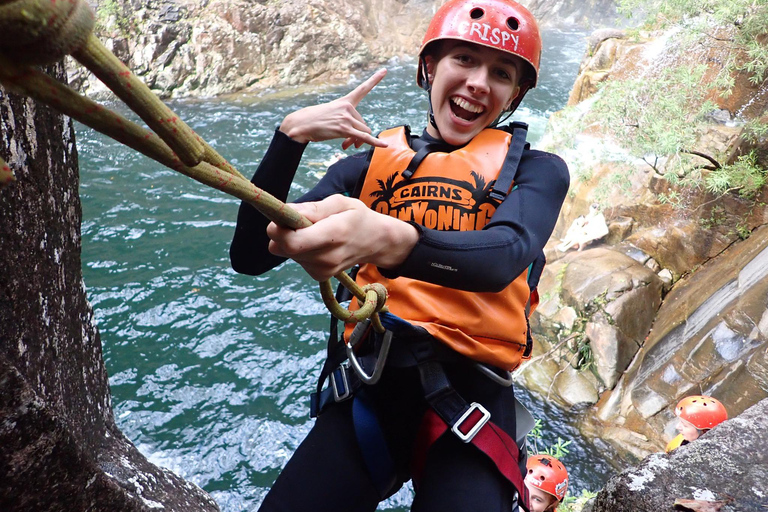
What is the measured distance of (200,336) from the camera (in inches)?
219

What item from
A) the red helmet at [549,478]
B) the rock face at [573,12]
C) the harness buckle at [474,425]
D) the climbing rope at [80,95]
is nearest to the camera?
the climbing rope at [80,95]

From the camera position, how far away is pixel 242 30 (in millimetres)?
14188

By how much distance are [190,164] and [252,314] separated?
536cm

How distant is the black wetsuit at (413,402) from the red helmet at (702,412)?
8.48 ft

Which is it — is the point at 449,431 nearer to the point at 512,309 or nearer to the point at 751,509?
the point at 512,309

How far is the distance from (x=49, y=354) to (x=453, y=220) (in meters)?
1.28

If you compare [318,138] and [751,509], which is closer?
[751,509]

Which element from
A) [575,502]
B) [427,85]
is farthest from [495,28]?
[575,502]

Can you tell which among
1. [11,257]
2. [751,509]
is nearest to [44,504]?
[11,257]

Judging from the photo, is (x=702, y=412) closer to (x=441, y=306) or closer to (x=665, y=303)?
(x=665, y=303)

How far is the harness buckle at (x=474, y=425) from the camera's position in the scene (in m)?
1.61

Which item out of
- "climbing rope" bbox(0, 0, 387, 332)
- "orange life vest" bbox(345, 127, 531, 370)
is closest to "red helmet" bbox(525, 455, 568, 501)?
"orange life vest" bbox(345, 127, 531, 370)

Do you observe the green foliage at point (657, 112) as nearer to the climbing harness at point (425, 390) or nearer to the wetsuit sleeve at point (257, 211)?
the climbing harness at point (425, 390)

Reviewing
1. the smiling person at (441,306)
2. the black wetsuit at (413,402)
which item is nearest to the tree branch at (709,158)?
the smiling person at (441,306)
